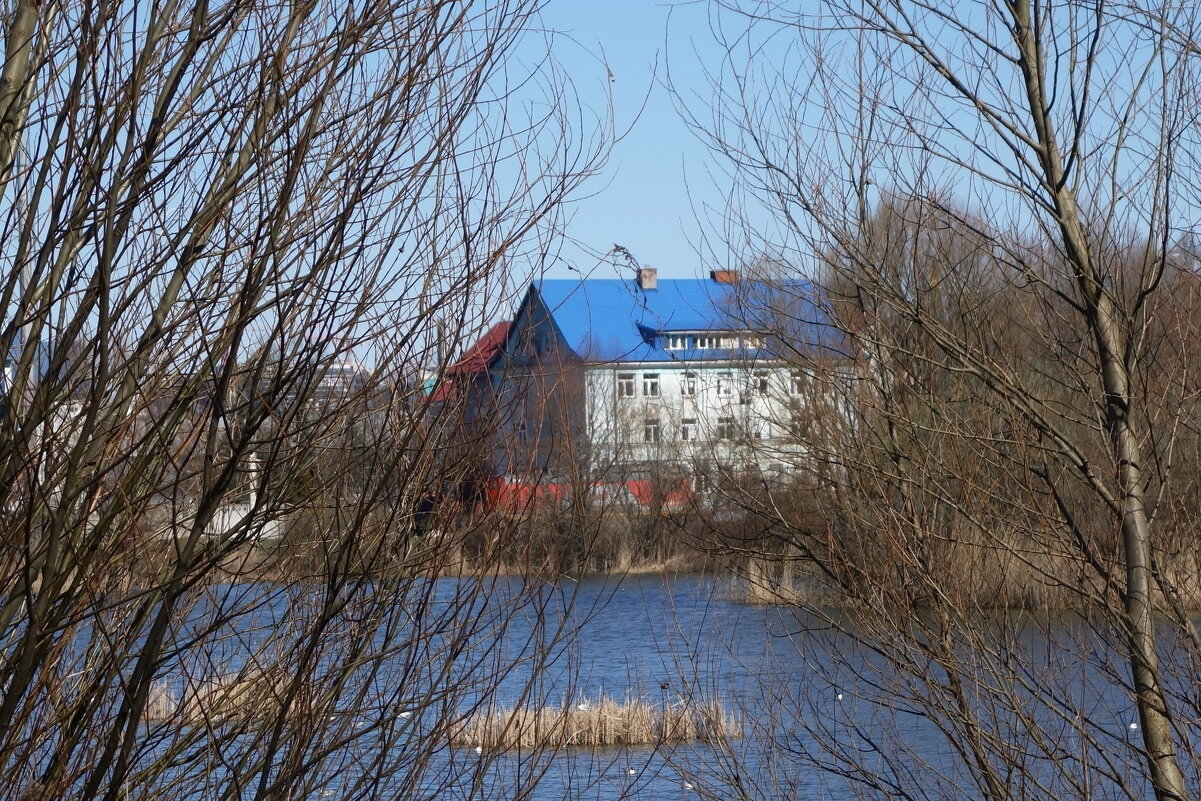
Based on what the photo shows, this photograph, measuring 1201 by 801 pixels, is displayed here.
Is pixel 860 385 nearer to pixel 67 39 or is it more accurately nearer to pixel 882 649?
pixel 882 649

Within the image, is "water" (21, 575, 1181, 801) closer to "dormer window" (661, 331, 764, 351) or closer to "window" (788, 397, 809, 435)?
"window" (788, 397, 809, 435)

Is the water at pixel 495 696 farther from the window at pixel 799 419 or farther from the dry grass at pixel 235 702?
the window at pixel 799 419

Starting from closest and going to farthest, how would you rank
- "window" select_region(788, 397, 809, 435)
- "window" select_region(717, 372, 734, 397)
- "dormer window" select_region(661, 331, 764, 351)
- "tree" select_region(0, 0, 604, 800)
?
"tree" select_region(0, 0, 604, 800) → "window" select_region(788, 397, 809, 435) → "dormer window" select_region(661, 331, 764, 351) → "window" select_region(717, 372, 734, 397)

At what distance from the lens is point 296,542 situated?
3.17 meters

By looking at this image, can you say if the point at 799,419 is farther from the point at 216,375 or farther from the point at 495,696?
the point at 216,375

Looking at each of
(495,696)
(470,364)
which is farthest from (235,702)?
(495,696)

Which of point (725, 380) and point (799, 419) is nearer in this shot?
point (799, 419)

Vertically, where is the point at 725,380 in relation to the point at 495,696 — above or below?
above

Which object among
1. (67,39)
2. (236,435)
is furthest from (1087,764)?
(67,39)

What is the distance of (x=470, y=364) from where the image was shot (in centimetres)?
284

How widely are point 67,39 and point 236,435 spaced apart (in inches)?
34.7

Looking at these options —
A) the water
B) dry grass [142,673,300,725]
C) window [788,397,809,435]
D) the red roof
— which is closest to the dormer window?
window [788,397,809,435]

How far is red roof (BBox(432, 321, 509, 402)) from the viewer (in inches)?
109

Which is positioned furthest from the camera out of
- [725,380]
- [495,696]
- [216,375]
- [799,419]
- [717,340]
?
[725,380]
